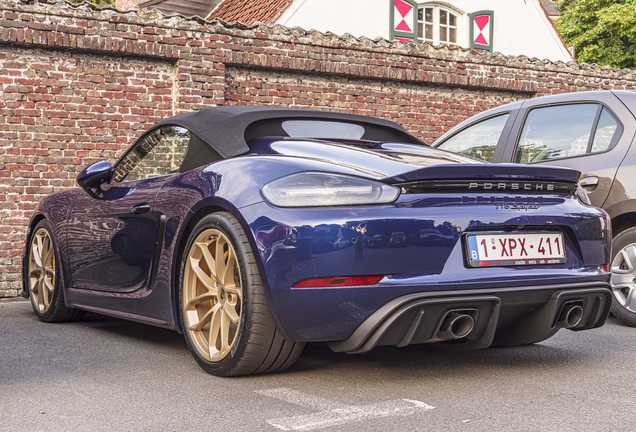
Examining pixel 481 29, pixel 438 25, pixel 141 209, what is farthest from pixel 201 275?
pixel 481 29

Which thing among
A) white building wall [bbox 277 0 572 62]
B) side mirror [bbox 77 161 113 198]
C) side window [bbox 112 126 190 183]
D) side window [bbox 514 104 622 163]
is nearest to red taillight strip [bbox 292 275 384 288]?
side window [bbox 112 126 190 183]

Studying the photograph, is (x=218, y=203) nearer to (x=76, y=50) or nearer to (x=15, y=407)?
(x=15, y=407)

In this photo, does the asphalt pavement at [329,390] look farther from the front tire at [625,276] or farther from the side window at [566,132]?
the side window at [566,132]

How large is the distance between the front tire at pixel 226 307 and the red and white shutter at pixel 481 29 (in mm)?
18744

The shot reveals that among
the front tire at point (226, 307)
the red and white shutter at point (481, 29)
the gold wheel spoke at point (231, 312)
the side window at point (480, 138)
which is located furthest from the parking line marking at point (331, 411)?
the red and white shutter at point (481, 29)

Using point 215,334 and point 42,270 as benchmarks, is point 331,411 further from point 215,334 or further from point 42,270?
point 42,270

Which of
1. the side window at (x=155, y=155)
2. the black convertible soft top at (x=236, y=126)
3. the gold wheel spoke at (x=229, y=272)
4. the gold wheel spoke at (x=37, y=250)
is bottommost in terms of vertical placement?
the gold wheel spoke at (x=37, y=250)

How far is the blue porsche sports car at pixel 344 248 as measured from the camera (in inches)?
140

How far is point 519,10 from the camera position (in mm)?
22453

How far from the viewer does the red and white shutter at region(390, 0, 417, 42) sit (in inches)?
794

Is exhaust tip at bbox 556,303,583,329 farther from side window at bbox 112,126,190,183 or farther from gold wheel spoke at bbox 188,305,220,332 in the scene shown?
side window at bbox 112,126,190,183

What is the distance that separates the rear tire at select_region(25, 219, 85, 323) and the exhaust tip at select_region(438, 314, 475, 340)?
311 cm

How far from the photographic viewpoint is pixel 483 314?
145 inches

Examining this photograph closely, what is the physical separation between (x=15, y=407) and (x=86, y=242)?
1959 mm
